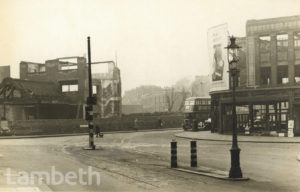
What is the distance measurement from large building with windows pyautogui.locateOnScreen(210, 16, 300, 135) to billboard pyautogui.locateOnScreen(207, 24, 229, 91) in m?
0.88

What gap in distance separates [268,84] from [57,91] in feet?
115

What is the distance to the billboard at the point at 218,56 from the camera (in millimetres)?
38875

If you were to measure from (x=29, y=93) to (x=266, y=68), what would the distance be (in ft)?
94.1

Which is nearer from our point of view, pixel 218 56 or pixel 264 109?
pixel 264 109

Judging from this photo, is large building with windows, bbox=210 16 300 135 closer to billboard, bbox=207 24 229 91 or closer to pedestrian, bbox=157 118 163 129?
billboard, bbox=207 24 229 91

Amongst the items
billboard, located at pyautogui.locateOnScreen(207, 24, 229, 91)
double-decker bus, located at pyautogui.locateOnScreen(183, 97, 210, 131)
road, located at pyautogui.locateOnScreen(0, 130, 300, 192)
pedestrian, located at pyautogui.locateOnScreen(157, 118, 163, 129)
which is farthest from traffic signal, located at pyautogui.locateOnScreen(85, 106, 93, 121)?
pedestrian, located at pyautogui.locateOnScreen(157, 118, 163, 129)

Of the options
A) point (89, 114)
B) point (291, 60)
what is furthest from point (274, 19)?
point (89, 114)

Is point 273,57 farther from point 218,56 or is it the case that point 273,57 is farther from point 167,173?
point 167,173

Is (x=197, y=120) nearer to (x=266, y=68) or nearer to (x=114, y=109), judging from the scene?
(x=266, y=68)

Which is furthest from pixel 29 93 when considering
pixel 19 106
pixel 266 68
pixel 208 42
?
pixel 266 68

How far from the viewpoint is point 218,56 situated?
3912 centimetres

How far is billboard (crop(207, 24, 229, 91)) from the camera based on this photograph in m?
38.9

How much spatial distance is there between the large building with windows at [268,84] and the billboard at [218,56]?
876mm

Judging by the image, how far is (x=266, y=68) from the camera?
43.2 metres
